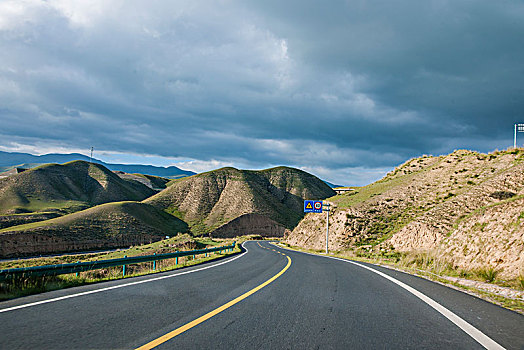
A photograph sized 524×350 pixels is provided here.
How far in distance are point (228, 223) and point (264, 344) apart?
11468 cm

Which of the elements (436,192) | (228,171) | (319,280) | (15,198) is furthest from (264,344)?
(228,171)

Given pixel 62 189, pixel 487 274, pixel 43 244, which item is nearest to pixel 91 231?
pixel 43 244

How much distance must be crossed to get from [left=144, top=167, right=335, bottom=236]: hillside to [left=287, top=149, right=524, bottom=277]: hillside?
5937cm

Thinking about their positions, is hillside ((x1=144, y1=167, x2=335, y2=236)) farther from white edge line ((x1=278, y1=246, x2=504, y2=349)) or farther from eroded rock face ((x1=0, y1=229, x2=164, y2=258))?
white edge line ((x1=278, y1=246, x2=504, y2=349))

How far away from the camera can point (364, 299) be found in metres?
7.50

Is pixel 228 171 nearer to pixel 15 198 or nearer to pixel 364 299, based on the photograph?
pixel 15 198

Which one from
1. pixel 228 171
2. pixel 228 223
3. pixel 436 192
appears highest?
pixel 228 171

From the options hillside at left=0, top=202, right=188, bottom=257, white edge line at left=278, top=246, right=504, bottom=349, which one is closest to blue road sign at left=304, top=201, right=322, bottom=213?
white edge line at left=278, top=246, right=504, bottom=349

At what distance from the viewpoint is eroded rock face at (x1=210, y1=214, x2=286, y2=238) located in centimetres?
11607

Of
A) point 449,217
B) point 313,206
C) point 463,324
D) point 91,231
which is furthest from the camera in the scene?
point 91,231

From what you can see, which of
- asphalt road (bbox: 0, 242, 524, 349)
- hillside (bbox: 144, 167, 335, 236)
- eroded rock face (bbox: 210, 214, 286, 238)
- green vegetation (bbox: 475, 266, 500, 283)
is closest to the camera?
asphalt road (bbox: 0, 242, 524, 349)

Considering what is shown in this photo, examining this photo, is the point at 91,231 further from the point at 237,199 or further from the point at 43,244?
the point at 237,199

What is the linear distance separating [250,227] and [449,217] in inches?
3744

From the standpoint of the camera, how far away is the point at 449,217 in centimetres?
2941
